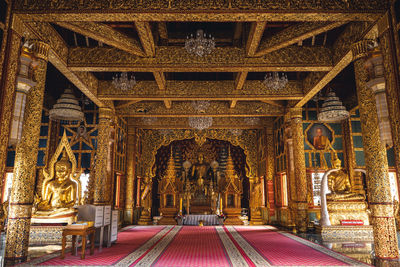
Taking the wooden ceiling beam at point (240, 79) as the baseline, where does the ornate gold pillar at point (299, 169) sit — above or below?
below

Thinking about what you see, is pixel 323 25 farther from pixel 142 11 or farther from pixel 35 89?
pixel 35 89

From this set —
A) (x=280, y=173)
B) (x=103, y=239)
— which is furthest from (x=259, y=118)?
(x=103, y=239)

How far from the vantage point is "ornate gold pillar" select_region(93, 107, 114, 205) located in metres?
9.34

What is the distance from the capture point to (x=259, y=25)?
559 centimetres

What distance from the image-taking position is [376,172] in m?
5.16

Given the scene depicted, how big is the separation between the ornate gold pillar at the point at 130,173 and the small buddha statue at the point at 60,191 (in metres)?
4.55

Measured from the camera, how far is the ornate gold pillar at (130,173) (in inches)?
488

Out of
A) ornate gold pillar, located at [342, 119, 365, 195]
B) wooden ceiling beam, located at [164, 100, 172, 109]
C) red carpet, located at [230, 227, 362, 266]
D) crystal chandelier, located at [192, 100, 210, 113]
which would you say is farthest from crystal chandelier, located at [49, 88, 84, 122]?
ornate gold pillar, located at [342, 119, 365, 195]

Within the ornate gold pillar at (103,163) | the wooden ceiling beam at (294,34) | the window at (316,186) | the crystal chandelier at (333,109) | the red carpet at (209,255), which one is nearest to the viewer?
the red carpet at (209,255)

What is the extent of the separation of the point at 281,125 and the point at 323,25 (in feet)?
20.7

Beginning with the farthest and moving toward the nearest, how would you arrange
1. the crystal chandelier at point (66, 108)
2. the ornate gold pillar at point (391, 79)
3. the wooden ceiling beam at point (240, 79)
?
the crystal chandelier at point (66, 108) < the wooden ceiling beam at point (240, 79) < the ornate gold pillar at point (391, 79)

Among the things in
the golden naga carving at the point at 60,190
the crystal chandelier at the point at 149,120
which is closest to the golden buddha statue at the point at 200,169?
the crystal chandelier at the point at 149,120

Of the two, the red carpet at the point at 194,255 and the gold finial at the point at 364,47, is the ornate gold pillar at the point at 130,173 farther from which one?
the gold finial at the point at 364,47

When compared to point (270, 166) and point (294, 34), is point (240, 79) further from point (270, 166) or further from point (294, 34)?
point (270, 166)
